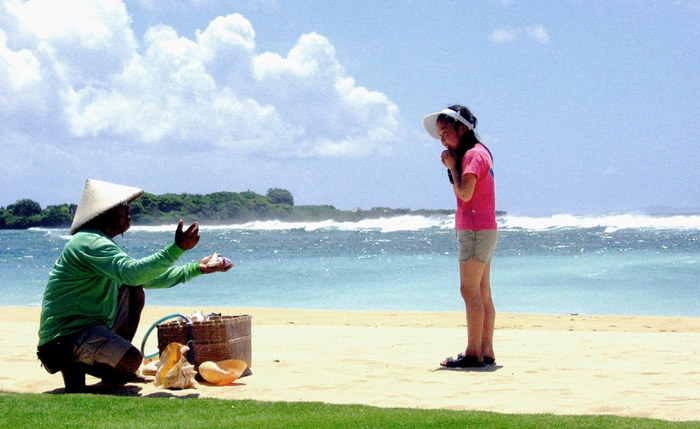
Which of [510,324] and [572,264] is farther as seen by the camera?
[572,264]

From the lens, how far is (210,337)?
6.10m

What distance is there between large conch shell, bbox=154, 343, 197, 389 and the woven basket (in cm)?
21

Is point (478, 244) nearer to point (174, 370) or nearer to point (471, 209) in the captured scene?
point (471, 209)

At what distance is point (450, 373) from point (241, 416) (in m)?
2.19

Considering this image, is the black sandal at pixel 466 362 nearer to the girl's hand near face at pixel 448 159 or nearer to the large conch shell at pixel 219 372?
the girl's hand near face at pixel 448 159

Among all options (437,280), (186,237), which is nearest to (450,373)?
(186,237)

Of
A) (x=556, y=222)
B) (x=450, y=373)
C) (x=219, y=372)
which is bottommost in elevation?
(x=450, y=373)

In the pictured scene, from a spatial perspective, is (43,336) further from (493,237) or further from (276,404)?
(493,237)

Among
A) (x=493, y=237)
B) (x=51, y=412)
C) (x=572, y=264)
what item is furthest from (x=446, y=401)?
(x=572, y=264)

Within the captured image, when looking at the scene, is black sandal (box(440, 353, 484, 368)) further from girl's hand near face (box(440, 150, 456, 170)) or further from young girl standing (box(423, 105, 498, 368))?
girl's hand near face (box(440, 150, 456, 170))

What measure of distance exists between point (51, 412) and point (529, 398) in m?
2.97

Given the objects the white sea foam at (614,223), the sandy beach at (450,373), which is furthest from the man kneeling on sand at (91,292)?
the white sea foam at (614,223)

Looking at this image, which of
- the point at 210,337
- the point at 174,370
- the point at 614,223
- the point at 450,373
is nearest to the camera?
the point at 174,370

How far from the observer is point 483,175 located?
6348 millimetres
